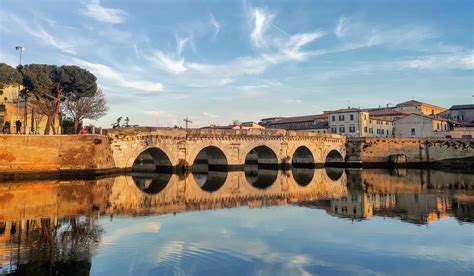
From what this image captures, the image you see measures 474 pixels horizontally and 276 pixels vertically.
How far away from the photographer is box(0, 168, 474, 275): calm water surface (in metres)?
9.48

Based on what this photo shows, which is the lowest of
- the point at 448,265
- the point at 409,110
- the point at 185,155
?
the point at 448,265

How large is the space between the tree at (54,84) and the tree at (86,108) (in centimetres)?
238

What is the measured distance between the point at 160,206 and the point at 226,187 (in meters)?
8.73

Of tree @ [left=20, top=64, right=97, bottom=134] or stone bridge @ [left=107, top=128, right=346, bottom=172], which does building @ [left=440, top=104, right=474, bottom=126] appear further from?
tree @ [left=20, top=64, right=97, bottom=134]

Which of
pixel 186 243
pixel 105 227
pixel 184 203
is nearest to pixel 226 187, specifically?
pixel 184 203

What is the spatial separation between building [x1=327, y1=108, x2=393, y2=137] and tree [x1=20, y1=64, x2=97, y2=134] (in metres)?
42.3

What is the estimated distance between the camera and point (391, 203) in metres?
20.4

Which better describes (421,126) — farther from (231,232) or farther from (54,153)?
(231,232)

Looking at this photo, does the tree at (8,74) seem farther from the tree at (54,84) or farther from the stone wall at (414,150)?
the stone wall at (414,150)

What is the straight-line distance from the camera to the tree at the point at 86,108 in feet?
142

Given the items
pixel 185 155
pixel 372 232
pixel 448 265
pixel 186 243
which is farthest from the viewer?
pixel 185 155

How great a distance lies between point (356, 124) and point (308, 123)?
451 inches

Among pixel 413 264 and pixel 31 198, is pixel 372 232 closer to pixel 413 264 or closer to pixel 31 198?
pixel 413 264

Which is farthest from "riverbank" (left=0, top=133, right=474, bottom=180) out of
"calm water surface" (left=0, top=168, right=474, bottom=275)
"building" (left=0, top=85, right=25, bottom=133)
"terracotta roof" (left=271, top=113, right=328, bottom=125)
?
"terracotta roof" (left=271, top=113, right=328, bottom=125)
